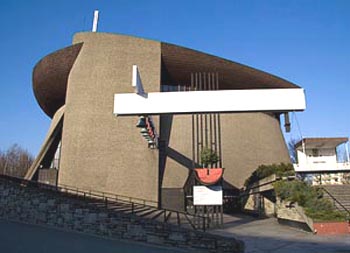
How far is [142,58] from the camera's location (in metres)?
25.2

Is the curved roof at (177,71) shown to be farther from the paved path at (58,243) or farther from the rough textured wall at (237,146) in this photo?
the paved path at (58,243)

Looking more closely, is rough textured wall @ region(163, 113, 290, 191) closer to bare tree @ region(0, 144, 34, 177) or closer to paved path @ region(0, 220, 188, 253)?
paved path @ region(0, 220, 188, 253)

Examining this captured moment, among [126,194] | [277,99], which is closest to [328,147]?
[126,194]

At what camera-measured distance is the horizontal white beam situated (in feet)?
29.7

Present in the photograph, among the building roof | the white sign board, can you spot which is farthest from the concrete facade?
the white sign board

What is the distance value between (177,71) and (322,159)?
74.1 feet

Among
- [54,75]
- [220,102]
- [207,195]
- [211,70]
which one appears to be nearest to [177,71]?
[211,70]

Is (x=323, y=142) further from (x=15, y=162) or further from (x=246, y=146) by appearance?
(x=15, y=162)

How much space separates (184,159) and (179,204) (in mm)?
3887

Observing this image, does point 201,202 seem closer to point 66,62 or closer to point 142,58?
point 142,58

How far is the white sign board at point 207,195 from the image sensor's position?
526 inches

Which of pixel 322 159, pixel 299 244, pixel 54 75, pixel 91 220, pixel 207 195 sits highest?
pixel 54 75

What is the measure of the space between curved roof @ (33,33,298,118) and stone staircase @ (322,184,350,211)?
1457 centimetres

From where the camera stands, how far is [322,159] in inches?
1502
